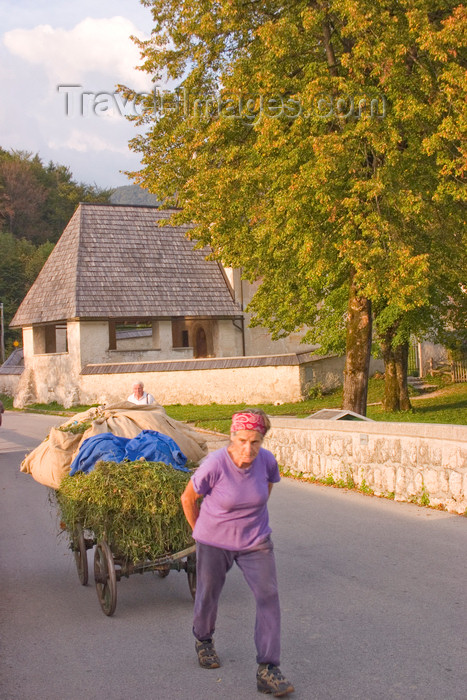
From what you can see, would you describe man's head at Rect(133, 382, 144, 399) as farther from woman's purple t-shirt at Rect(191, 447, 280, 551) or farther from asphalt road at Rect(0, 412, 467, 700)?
woman's purple t-shirt at Rect(191, 447, 280, 551)

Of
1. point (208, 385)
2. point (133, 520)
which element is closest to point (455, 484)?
point (133, 520)

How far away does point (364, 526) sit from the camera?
9.69m

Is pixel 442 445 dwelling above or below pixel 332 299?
below

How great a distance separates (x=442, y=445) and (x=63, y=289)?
97.0 feet

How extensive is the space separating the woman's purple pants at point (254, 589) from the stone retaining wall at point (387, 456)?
18.8ft

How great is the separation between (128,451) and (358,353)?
12256 millimetres

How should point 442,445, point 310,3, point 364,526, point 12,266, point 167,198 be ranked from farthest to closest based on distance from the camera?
point 12,266
point 167,198
point 310,3
point 442,445
point 364,526

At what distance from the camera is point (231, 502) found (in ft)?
16.3

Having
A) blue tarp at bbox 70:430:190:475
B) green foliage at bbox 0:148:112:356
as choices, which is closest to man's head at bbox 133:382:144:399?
blue tarp at bbox 70:430:190:475

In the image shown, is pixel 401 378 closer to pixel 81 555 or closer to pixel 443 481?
pixel 443 481

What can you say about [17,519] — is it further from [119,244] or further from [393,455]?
[119,244]

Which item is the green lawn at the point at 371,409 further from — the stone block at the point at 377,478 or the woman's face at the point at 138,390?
the woman's face at the point at 138,390

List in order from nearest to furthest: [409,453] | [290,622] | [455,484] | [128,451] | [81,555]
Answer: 1. [290,622]
2. [128,451]
3. [81,555]
4. [455,484]
5. [409,453]

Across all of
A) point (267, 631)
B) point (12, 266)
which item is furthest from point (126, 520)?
point (12, 266)
